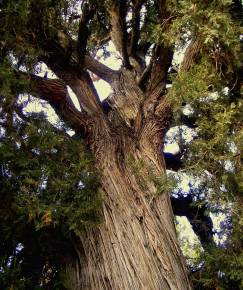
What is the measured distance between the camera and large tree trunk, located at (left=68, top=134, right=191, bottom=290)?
3.49m

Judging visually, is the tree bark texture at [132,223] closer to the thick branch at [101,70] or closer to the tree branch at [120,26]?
the tree branch at [120,26]

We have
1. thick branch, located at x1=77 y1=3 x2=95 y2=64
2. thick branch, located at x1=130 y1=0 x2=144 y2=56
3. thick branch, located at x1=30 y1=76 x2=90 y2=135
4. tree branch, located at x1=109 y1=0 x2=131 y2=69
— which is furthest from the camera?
tree branch, located at x1=109 y1=0 x2=131 y2=69

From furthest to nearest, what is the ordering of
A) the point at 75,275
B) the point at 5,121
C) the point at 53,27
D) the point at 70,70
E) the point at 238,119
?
the point at 70,70 → the point at 53,27 → the point at 238,119 → the point at 5,121 → the point at 75,275

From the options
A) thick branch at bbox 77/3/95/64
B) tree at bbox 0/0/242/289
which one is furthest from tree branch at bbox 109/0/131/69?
thick branch at bbox 77/3/95/64

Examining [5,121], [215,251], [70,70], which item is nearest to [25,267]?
[5,121]

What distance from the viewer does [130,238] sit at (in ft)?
12.2

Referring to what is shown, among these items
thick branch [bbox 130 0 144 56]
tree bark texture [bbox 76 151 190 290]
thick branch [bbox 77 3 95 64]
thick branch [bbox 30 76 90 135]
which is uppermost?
thick branch [bbox 130 0 144 56]

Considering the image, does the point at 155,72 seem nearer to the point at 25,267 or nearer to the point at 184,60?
the point at 184,60

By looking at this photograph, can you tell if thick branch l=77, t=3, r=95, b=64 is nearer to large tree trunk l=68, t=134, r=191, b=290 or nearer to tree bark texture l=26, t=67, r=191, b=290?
tree bark texture l=26, t=67, r=191, b=290

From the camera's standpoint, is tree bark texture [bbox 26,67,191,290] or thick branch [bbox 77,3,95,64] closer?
tree bark texture [bbox 26,67,191,290]

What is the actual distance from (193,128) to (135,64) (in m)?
2.09

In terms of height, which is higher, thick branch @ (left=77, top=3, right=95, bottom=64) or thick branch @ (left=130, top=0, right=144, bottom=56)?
thick branch @ (left=130, top=0, right=144, bottom=56)

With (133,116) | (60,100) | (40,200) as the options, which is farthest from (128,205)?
(133,116)

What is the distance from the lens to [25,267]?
154 inches
